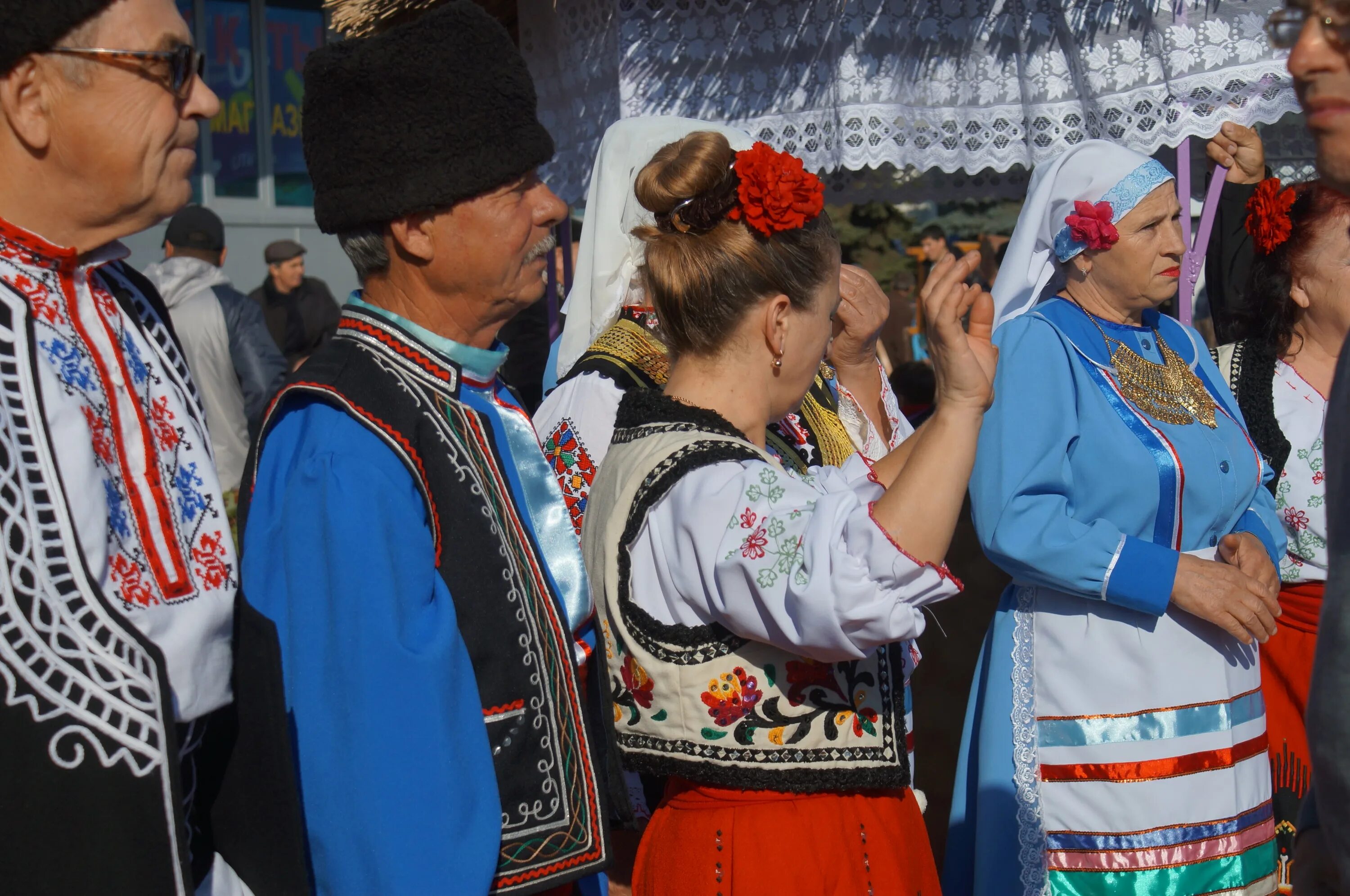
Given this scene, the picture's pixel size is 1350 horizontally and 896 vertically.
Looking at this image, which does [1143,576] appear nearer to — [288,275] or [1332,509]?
[1332,509]

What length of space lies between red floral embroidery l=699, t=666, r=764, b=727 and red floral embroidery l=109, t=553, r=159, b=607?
0.91m

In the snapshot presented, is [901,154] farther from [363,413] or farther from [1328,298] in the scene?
[363,413]

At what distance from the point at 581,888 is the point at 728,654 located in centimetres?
41

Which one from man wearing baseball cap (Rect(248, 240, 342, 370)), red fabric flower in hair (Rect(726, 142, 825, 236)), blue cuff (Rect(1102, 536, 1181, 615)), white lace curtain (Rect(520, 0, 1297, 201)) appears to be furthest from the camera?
man wearing baseball cap (Rect(248, 240, 342, 370))

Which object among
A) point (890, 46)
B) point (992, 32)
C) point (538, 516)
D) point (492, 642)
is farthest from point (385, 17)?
point (492, 642)

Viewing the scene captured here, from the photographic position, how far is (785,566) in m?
1.72

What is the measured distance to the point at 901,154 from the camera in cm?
370

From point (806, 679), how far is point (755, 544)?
0.96ft

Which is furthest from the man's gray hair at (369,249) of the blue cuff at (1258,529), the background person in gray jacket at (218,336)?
the background person in gray jacket at (218,336)

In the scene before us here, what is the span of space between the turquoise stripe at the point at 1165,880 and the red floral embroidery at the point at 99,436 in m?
2.25

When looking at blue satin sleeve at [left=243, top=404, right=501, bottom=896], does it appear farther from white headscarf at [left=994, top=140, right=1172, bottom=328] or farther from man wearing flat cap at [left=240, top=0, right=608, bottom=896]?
white headscarf at [left=994, top=140, right=1172, bottom=328]

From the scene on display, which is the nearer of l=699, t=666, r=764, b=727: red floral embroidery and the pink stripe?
l=699, t=666, r=764, b=727: red floral embroidery

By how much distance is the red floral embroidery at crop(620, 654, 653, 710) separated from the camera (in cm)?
193

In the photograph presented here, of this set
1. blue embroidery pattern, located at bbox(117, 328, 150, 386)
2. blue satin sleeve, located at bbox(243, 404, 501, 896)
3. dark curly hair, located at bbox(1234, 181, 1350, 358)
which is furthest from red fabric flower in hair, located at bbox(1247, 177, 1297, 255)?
blue embroidery pattern, located at bbox(117, 328, 150, 386)
